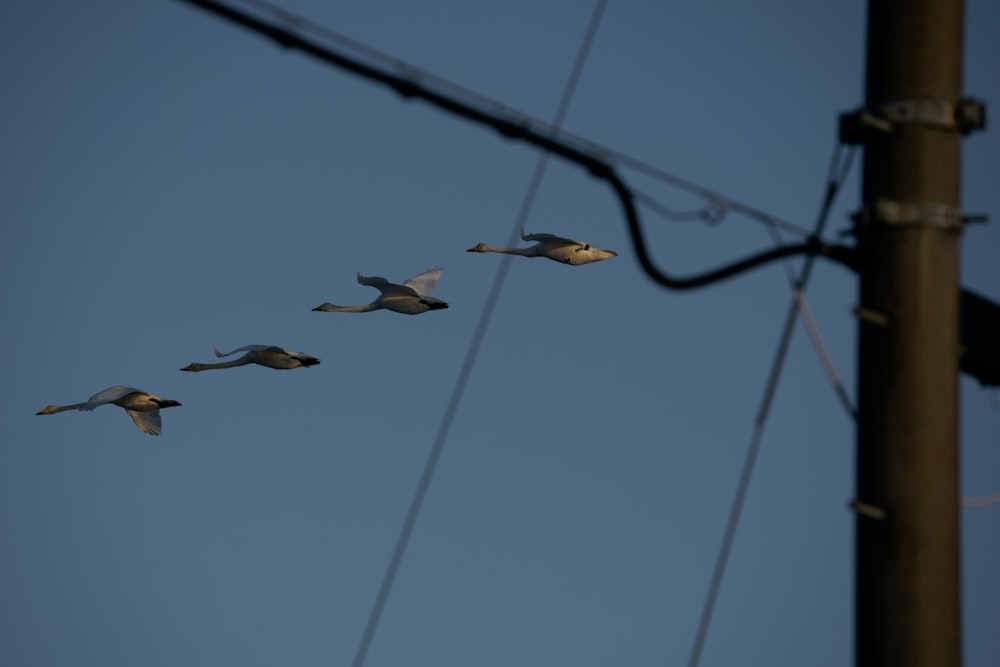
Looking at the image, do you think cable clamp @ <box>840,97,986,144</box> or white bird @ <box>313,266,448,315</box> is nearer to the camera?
cable clamp @ <box>840,97,986,144</box>

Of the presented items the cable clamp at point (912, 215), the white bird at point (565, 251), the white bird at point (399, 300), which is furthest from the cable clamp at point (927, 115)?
the white bird at point (399, 300)

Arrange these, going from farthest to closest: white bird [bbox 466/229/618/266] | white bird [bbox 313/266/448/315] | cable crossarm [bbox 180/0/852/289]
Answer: white bird [bbox 313/266/448/315]
white bird [bbox 466/229/618/266]
cable crossarm [bbox 180/0/852/289]

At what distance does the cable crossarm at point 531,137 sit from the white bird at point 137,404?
16.3 m

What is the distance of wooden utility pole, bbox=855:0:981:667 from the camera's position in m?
7.36

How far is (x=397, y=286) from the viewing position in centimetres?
2247

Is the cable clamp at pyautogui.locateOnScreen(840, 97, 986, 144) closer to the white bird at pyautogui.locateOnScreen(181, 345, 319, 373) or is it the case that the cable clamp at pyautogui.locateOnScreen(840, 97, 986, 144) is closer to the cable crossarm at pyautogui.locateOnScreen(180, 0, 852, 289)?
the cable crossarm at pyautogui.locateOnScreen(180, 0, 852, 289)

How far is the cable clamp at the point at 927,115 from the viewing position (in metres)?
7.57

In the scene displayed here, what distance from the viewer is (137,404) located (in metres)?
23.9

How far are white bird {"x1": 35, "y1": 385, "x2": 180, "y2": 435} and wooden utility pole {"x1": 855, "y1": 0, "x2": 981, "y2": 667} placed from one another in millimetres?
16814

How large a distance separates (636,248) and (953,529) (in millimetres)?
1830

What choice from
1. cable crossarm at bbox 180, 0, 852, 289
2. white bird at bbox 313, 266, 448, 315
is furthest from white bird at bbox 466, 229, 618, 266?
cable crossarm at bbox 180, 0, 852, 289

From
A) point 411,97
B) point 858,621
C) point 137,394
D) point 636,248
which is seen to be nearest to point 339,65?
point 411,97

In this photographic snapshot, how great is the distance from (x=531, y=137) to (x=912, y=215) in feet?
5.50

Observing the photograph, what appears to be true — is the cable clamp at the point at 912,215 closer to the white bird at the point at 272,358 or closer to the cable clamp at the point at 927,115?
the cable clamp at the point at 927,115
